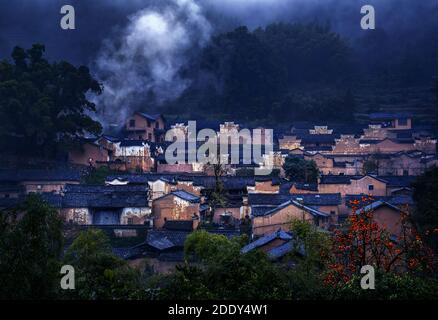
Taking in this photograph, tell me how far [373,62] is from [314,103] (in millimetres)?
10987

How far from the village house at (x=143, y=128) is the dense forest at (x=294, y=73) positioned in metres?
6.26

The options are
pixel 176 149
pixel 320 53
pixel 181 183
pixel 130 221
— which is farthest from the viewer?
pixel 320 53

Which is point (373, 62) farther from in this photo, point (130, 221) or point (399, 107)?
point (130, 221)

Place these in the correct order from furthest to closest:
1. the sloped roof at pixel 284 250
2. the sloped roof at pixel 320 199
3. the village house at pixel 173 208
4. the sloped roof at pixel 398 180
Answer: the sloped roof at pixel 398 180 < the sloped roof at pixel 320 199 < the village house at pixel 173 208 < the sloped roof at pixel 284 250

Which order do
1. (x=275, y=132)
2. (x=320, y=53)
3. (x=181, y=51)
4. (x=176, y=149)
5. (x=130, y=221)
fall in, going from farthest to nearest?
(x=320, y=53) → (x=181, y=51) → (x=275, y=132) → (x=176, y=149) → (x=130, y=221)

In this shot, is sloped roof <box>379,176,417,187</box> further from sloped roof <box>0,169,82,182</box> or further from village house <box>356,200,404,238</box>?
sloped roof <box>0,169,82,182</box>

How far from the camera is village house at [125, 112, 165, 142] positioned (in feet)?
116

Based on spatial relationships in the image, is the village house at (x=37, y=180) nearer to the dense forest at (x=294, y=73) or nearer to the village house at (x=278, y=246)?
the village house at (x=278, y=246)

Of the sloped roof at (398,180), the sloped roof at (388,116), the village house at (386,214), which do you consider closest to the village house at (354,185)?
the sloped roof at (398,180)

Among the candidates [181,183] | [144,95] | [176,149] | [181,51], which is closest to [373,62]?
[181,51]

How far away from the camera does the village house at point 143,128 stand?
1396 inches

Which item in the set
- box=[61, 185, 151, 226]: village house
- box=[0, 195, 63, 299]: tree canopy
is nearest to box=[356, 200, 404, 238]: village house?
box=[61, 185, 151, 226]: village house

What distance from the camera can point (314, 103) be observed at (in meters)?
42.1

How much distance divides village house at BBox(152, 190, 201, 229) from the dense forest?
1765 centimetres
